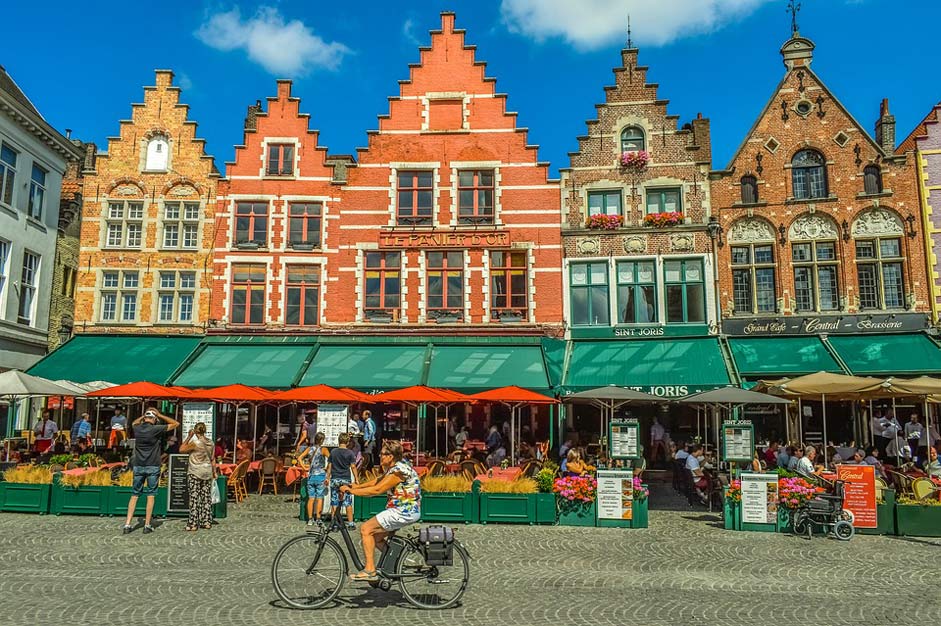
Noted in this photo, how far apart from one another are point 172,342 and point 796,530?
1832 cm

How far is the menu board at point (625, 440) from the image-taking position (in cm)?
1380

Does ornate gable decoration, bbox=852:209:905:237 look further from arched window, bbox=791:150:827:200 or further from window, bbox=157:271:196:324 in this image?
window, bbox=157:271:196:324

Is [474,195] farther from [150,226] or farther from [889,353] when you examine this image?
[889,353]

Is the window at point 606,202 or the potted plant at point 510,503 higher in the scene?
the window at point 606,202

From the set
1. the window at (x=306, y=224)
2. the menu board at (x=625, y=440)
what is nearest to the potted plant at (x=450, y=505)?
the menu board at (x=625, y=440)

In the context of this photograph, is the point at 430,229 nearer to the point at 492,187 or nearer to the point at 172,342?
the point at 492,187

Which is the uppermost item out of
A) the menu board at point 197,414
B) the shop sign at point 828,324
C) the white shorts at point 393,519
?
the shop sign at point 828,324

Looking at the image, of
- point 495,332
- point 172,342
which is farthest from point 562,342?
point 172,342

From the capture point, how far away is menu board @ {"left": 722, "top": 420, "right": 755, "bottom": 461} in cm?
1330

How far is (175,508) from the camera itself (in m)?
12.6

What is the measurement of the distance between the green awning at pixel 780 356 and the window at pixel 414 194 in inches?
407

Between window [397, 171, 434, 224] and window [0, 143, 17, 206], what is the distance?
38.3 feet

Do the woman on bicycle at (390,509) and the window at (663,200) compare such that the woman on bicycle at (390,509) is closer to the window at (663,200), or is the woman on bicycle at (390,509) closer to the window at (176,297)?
the window at (663,200)

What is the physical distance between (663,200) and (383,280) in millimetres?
9157
